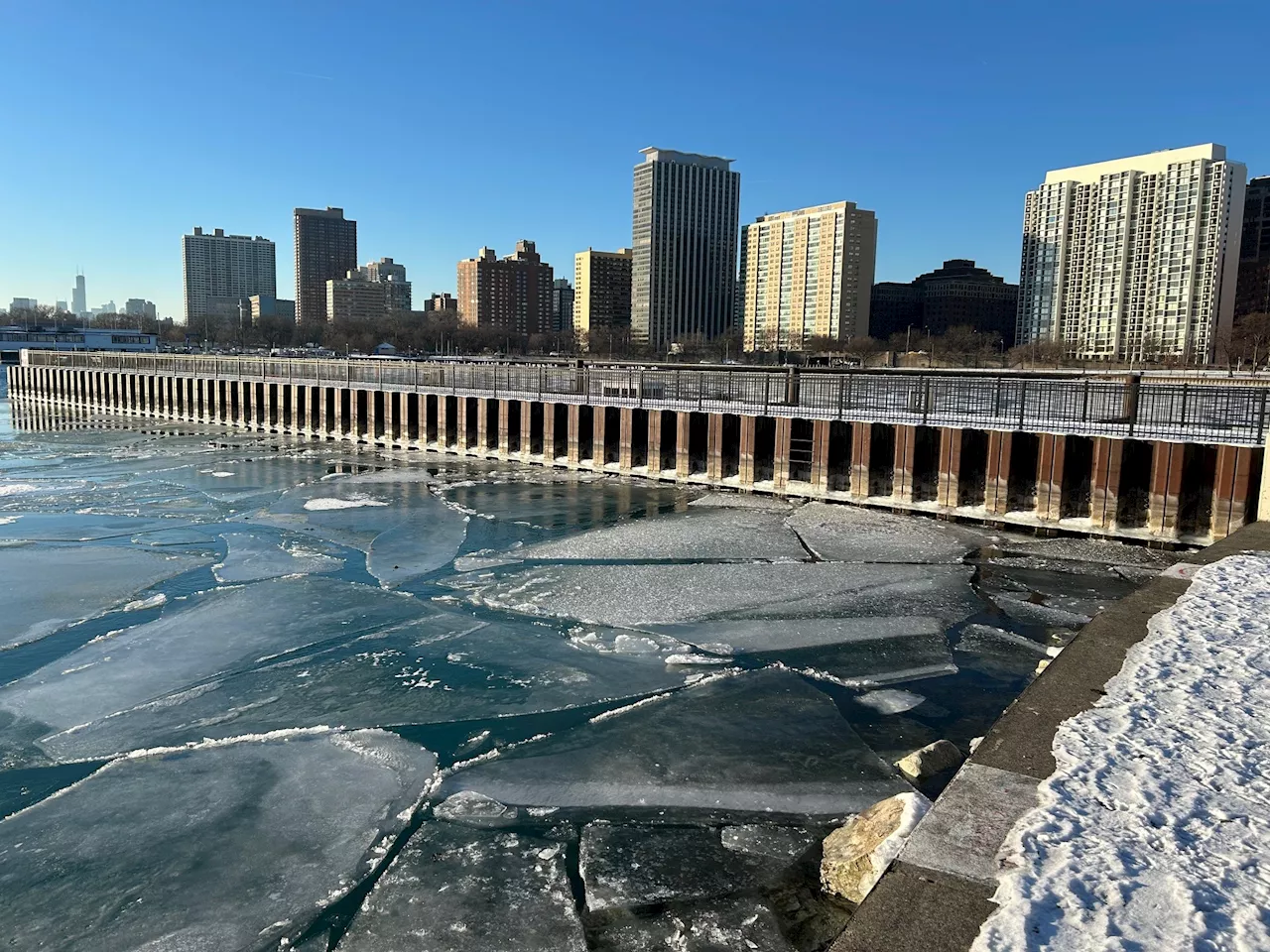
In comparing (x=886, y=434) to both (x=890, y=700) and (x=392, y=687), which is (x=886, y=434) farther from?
(x=392, y=687)

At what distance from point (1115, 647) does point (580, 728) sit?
5474mm

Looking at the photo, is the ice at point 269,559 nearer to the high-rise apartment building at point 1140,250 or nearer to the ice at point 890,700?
the ice at point 890,700

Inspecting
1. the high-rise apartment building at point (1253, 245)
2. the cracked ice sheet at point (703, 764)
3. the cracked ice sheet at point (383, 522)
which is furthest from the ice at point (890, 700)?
the high-rise apartment building at point (1253, 245)

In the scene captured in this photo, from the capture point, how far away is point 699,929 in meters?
6.45

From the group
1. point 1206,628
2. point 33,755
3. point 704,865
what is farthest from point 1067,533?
point 33,755

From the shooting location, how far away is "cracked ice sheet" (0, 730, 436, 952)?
6.50m

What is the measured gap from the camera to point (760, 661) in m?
11.9

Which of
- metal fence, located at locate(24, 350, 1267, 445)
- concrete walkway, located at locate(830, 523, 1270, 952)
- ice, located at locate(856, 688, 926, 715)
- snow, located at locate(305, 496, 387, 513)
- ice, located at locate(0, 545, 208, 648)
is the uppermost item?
metal fence, located at locate(24, 350, 1267, 445)

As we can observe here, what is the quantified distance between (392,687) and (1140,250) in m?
162

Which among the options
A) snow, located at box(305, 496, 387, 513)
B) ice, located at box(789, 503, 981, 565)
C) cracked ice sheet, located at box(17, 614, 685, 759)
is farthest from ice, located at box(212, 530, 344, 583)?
ice, located at box(789, 503, 981, 565)

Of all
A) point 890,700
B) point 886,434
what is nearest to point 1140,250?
point 886,434

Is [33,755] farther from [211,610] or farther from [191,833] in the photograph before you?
[211,610]

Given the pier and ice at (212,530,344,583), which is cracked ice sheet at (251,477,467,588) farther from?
the pier

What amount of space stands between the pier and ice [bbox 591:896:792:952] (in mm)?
16088
